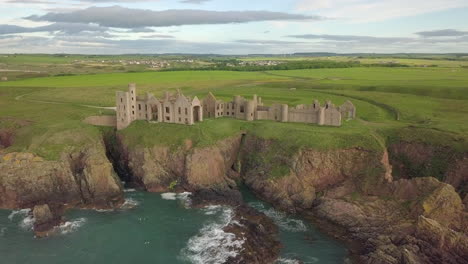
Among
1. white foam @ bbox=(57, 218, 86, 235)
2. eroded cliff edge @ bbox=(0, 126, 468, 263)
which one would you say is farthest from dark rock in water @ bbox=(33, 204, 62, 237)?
eroded cliff edge @ bbox=(0, 126, 468, 263)

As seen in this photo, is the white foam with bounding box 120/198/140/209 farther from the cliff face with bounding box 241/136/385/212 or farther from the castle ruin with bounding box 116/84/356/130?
the castle ruin with bounding box 116/84/356/130

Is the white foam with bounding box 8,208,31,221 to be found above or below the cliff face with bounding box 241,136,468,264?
below

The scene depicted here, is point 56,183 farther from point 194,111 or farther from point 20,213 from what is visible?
point 194,111

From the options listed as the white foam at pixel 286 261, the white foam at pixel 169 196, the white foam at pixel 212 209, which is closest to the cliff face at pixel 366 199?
the white foam at pixel 286 261

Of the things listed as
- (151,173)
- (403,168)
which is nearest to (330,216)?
(403,168)

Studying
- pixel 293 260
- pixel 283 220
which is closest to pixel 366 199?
pixel 283 220

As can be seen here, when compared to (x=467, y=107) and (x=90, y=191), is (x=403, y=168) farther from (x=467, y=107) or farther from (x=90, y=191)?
(x=90, y=191)
